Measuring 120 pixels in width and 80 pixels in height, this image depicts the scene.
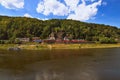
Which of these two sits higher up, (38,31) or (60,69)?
(38,31)

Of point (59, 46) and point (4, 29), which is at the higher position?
point (4, 29)

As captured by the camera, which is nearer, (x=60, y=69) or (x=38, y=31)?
(x=60, y=69)

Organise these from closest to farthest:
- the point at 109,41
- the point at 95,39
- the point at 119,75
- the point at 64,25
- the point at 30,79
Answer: the point at 30,79 → the point at 119,75 → the point at 109,41 → the point at 95,39 → the point at 64,25

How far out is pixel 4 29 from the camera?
14488 centimetres

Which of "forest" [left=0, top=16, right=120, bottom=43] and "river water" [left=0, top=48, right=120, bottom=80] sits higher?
"forest" [left=0, top=16, right=120, bottom=43]

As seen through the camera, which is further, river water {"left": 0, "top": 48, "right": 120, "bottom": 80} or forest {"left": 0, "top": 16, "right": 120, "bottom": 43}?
forest {"left": 0, "top": 16, "right": 120, "bottom": 43}

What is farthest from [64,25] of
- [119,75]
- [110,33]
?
[119,75]

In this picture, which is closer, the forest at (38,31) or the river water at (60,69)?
the river water at (60,69)

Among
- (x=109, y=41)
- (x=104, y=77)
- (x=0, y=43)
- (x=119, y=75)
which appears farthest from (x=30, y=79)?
(x=109, y=41)

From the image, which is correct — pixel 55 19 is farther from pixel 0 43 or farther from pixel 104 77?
pixel 104 77

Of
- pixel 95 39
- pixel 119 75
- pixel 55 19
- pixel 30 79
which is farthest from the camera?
pixel 55 19

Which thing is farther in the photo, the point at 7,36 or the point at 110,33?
the point at 110,33

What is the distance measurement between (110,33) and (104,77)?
135 metres

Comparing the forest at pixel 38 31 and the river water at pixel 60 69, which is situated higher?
the forest at pixel 38 31
